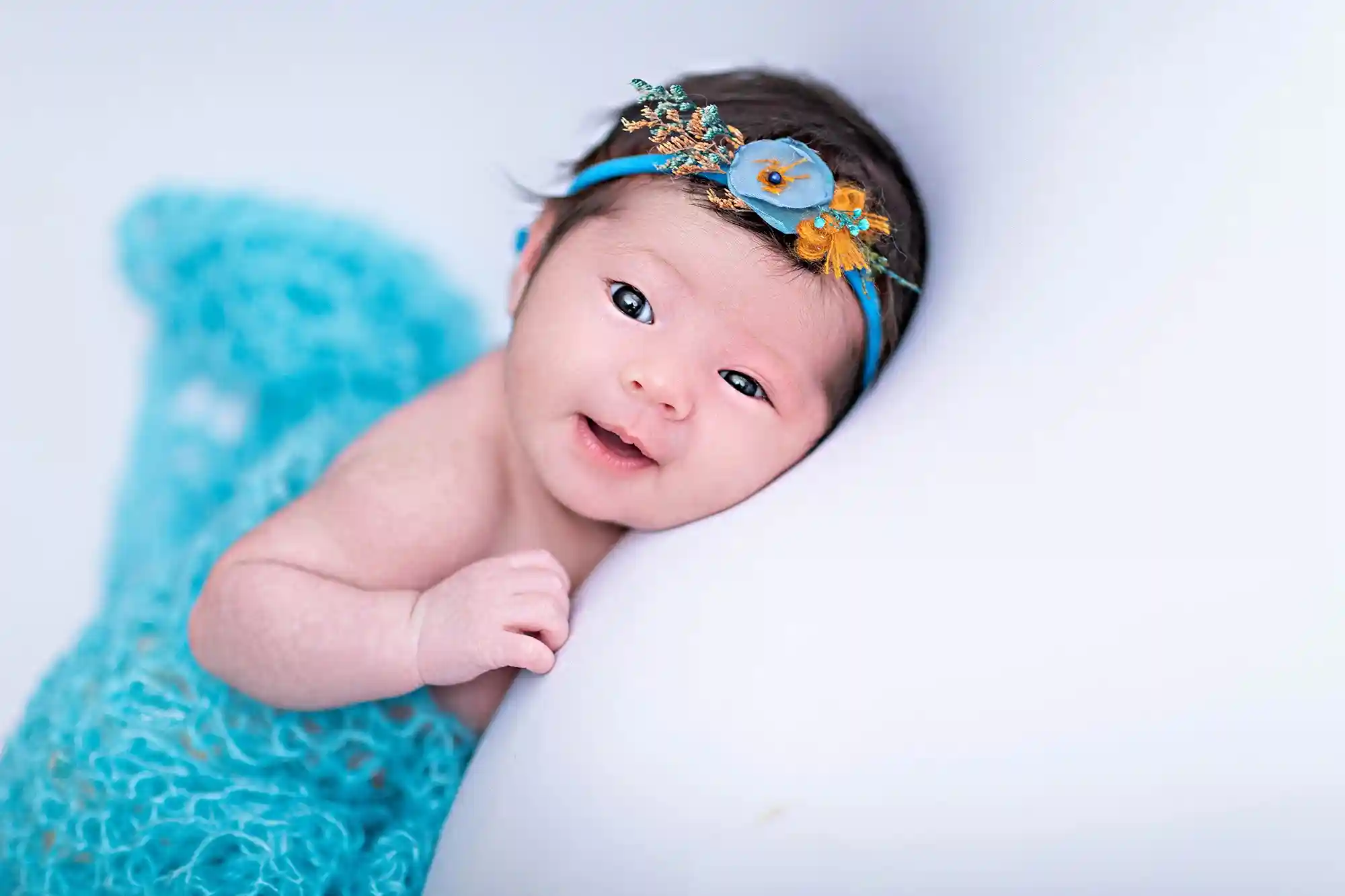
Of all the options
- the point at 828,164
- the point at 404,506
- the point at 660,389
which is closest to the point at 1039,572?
the point at 660,389

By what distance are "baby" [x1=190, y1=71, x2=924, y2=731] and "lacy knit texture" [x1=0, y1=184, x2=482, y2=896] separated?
7 centimetres

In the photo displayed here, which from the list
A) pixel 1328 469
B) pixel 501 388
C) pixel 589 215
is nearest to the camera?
pixel 1328 469

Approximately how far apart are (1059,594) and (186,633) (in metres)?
0.79

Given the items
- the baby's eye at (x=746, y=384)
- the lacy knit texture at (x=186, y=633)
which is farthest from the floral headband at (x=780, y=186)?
the lacy knit texture at (x=186, y=633)

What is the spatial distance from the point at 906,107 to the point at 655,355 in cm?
39

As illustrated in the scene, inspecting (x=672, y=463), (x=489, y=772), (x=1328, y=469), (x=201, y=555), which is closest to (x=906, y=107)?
(x=672, y=463)

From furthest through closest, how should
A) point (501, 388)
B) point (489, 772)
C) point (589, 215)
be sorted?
point (501, 388) < point (589, 215) < point (489, 772)

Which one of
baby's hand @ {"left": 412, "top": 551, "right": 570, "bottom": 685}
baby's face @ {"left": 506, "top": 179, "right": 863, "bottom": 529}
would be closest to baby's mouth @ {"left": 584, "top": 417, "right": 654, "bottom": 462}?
baby's face @ {"left": 506, "top": 179, "right": 863, "bottom": 529}

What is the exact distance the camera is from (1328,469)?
0.68m

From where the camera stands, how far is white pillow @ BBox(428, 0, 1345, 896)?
26.2 inches

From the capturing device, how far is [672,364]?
37.4 inches

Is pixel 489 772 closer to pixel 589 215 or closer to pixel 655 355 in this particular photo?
pixel 655 355

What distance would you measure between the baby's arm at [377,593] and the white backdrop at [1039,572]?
0.06 meters

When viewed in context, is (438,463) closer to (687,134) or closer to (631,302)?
(631,302)
